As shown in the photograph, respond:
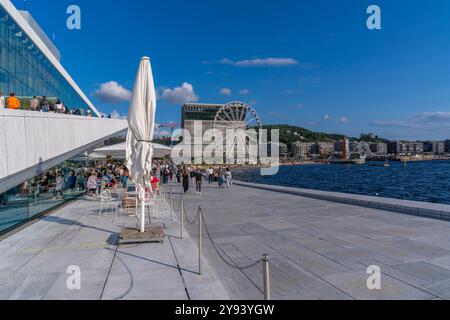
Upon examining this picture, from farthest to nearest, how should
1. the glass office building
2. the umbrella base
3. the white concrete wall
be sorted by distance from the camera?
1. the glass office building
2. the white concrete wall
3. the umbrella base

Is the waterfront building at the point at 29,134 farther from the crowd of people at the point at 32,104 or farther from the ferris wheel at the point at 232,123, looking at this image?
the ferris wheel at the point at 232,123

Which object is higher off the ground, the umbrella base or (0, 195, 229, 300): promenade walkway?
the umbrella base

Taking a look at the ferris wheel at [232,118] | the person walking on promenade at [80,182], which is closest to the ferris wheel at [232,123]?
the ferris wheel at [232,118]

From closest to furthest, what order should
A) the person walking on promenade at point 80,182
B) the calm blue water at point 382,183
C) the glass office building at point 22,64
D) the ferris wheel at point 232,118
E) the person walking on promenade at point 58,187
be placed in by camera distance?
the glass office building at point 22,64 → the person walking on promenade at point 58,187 → the person walking on promenade at point 80,182 → the calm blue water at point 382,183 → the ferris wheel at point 232,118

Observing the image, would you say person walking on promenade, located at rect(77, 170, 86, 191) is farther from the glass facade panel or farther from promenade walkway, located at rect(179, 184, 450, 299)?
promenade walkway, located at rect(179, 184, 450, 299)

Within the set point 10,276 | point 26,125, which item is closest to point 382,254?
point 10,276

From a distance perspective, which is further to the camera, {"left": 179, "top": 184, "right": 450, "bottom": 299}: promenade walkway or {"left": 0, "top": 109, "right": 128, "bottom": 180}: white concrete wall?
{"left": 0, "top": 109, "right": 128, "bottom": 180}: white concrete wall

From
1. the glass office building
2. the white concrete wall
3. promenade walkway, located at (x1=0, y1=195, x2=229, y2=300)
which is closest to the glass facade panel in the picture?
promenade walkway, located at (x1=0, y1=195, x2=229, y2=300)

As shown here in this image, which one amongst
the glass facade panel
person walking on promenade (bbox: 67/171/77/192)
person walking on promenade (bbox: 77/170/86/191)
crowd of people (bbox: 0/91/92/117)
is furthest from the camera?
person walking on promenade (bbox: 77/170/86/191)

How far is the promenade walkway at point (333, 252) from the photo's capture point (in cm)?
466

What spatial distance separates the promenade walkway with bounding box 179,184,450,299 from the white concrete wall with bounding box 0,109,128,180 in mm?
5075

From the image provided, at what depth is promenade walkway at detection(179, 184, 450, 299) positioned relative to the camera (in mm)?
4664

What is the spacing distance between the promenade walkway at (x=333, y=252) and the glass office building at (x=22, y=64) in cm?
891

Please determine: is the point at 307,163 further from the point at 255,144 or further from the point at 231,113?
the point at 231,113
